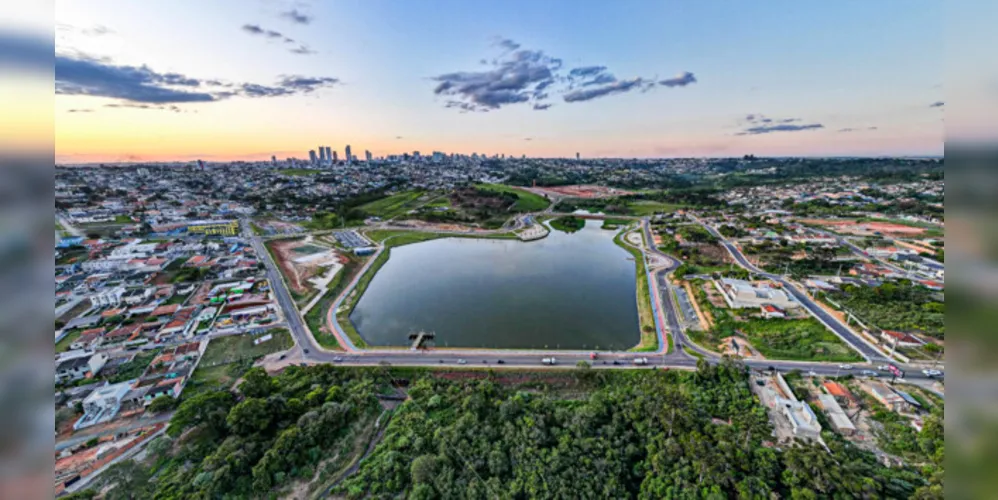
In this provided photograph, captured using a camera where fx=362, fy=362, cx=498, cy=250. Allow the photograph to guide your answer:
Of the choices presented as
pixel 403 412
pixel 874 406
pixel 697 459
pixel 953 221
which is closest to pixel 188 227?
pixel 403 412

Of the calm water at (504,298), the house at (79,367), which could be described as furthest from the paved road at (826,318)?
the house at (79,367)

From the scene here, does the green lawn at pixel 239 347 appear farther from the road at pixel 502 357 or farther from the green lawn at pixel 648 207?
the green lawn at pixel 648 207

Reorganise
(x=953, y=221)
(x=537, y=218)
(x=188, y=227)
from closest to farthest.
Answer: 1. (x=953, y=221)
2. (x=188, y=227)
3. (x=537, y=218)

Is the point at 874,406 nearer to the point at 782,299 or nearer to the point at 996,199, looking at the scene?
the point at 782,299

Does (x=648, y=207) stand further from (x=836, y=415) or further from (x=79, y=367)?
(x=79, y=367)

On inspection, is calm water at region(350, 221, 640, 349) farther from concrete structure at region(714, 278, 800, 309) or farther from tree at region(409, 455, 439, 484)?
tree at region(409, 455, 439, 484)

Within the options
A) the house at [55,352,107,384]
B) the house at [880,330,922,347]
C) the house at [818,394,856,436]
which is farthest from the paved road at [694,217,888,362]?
the house at [55,352,107,384]

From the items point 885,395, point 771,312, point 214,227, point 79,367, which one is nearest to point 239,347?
point 79,367
